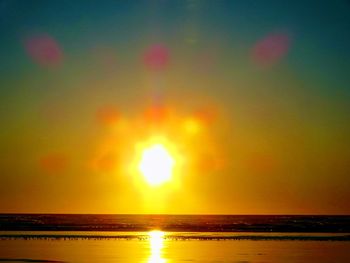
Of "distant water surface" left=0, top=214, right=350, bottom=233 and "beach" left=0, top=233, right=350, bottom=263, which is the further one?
"distant water surface" left=0, top=214, right=350, bottom=233

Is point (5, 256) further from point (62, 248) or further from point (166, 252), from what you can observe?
point (166, 252)

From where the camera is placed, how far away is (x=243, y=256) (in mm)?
39281

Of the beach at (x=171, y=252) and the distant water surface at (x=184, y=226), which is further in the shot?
the distant water surface at (x=184, y=226)

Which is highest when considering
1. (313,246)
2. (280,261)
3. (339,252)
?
(313,246)

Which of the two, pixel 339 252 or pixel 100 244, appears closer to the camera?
pixel 339 252

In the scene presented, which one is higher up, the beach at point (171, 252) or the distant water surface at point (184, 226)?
the distant water surface at point (184, 226)

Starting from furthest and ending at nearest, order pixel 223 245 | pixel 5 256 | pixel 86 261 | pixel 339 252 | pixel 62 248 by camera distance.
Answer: pixel 223 245, pixel 62 248, pixel 339 252, pixel 5 256, pixel 86 261

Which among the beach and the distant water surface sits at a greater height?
the distant water surface

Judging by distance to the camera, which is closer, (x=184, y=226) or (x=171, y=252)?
(x=171, y=252)

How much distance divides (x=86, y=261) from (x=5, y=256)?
20.1 ft

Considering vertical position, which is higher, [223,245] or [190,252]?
[223,245]

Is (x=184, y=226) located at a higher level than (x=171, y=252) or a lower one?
higher

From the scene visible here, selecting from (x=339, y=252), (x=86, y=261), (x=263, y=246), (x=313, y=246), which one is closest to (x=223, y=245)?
(x=263, y=246)

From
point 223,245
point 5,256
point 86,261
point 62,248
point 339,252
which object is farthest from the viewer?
point 223,245
